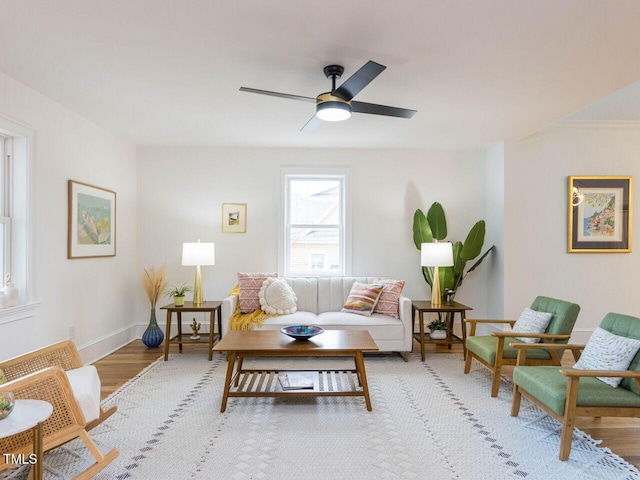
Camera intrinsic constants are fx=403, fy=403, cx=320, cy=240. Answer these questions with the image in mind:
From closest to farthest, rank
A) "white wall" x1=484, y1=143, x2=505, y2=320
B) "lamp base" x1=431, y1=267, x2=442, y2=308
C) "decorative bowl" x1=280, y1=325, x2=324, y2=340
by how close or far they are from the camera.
→ 1. "decorative bowl" x1=280, y1=325, x2=324, y2=340
2. "lamp base" x1=431, y1=267, x2=442, y2=308
3. "white wall" x1=484, y1=143, x2=505, y2=320

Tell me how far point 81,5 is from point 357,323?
3.35 m

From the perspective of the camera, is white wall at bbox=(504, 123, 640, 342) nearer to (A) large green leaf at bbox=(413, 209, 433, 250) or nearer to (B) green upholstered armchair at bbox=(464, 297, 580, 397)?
(A) large green leaf at bbox=(413, 209, 433, 250)

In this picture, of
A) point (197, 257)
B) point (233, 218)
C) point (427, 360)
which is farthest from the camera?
point (233, 218)

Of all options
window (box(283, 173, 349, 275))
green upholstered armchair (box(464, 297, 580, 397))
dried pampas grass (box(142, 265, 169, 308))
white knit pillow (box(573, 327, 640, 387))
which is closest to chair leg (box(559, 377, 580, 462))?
white knit pillow (box(573, 327, 640, 387))

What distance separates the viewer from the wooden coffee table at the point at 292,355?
294 centimetres

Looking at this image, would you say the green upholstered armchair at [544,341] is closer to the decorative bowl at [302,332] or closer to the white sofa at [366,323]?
the white sofa at [366,323]

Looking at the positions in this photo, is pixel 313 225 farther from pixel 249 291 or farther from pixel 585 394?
pixel 585 394

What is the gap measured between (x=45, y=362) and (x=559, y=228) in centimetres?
522

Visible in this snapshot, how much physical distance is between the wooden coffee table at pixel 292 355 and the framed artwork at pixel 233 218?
6.48 ft

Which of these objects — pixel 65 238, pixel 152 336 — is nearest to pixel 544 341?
pixel 152 336

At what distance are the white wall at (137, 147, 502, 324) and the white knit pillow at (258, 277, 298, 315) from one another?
0.80m

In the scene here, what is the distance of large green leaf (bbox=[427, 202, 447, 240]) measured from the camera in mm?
5062

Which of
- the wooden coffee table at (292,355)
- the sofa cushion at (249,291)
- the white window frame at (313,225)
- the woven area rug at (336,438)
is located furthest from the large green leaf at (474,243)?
the sofa cushion at (249,291)

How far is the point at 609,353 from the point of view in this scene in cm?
245
